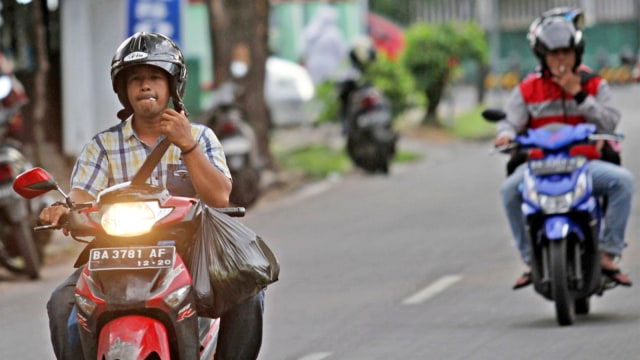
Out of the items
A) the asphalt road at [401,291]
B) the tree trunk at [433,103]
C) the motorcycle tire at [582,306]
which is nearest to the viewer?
the asphalt road at [401,291]

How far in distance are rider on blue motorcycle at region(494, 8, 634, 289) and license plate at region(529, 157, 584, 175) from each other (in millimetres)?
256

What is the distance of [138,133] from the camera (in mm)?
7410

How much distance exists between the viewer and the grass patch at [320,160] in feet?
A: 84.0

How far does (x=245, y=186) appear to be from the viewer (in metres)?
20.4

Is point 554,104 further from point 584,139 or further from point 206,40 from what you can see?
point 206,40

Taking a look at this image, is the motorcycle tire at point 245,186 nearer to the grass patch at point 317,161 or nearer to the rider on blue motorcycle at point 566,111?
the grass patch at point 317,161

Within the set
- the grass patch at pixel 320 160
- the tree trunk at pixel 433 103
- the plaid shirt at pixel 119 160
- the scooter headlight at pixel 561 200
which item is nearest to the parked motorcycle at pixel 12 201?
the scooter headlight at pixel 561 200

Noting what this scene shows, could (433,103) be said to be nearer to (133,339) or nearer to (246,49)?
(246,49)

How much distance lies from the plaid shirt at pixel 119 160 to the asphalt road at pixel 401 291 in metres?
3.11

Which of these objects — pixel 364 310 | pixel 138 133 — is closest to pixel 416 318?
pixel 364 310

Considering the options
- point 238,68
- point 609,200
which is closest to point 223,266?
point 609,200

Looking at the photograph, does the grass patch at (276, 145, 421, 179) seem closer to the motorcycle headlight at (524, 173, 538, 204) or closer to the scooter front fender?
the motorcycle headlight at (524, 173, 538, 204)

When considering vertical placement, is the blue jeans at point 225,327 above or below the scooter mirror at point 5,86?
above

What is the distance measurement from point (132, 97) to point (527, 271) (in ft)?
15.9
